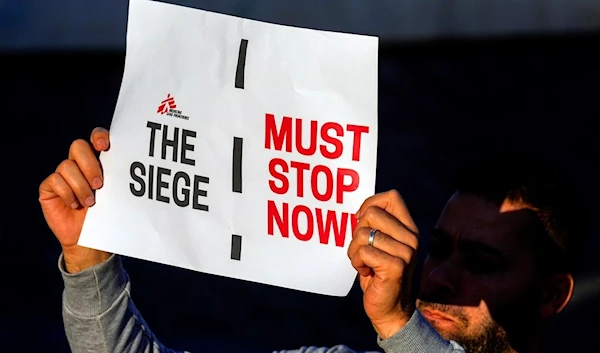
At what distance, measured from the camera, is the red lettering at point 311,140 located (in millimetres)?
1779

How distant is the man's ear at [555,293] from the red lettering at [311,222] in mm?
692

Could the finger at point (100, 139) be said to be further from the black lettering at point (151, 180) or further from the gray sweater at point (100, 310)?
the gray sweater at point (100, 310)

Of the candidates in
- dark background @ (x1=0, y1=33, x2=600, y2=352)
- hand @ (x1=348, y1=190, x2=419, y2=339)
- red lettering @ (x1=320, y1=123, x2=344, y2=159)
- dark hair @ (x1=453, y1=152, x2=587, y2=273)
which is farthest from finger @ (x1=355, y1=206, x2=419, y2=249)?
dark background @ (x1=0, y1=33, x2=600, y2=352)

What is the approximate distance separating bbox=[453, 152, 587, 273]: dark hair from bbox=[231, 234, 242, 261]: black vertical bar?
65 cm

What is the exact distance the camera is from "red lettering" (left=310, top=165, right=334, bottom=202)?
5.80ft

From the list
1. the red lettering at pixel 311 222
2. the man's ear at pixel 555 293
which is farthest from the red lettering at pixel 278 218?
the man's ear at pixel 555 293

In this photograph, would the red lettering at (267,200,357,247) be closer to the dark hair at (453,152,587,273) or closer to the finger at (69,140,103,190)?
the finger at (69,140,103,190)

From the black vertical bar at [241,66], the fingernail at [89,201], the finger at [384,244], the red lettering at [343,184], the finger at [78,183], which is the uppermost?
the black vertical bar at [241,66]

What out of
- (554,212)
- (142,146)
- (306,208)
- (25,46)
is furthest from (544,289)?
(25,46)

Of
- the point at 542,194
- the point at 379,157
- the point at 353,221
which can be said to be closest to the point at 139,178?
the point at 353,221

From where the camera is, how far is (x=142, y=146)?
1.83 metres

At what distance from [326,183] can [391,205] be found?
107mm

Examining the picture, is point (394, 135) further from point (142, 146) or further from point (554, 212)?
point (142, 146)

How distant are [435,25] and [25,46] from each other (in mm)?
2170
